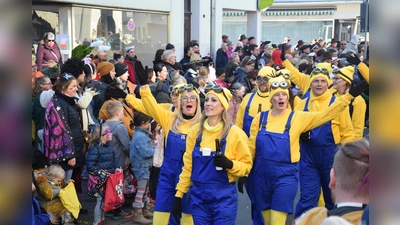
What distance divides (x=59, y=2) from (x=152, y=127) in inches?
254

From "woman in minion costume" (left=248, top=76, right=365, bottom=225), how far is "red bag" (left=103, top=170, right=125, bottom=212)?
1917mm

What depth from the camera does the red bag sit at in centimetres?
686

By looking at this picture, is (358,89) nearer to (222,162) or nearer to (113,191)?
(222,162)

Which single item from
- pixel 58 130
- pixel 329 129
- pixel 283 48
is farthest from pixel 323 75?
pixel 283 48

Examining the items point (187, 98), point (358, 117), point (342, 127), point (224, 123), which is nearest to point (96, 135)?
point (187, 98)

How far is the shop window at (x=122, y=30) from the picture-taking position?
13.6m

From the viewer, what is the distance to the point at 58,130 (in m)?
6.66

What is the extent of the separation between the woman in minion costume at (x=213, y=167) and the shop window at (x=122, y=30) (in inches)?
328

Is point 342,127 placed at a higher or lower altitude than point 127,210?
higher

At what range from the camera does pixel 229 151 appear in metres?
5.25

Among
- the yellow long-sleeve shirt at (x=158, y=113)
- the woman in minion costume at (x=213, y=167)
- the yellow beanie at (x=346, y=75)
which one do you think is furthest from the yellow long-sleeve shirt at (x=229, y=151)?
the yellow beanie at (x=346, y=75)

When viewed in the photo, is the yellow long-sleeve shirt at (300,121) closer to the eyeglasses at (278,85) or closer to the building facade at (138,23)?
the eyeglasses at (278,85)

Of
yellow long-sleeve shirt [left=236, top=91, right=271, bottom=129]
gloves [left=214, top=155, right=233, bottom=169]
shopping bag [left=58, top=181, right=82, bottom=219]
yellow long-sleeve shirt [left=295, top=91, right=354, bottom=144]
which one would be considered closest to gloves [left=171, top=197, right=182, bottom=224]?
gloves [left=214, top=155, right=233, bottom=169]

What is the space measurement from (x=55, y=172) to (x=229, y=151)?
7.75 ft
